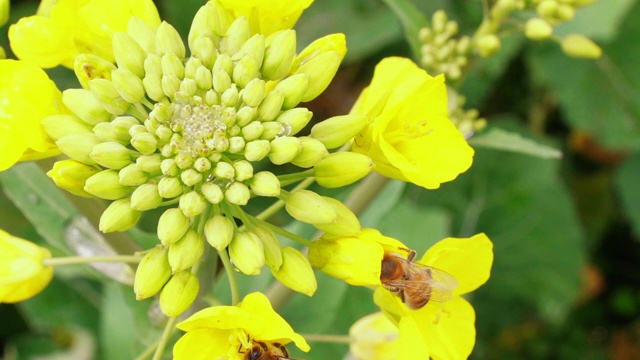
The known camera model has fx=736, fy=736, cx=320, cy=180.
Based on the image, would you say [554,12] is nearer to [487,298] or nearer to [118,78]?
[118,78]

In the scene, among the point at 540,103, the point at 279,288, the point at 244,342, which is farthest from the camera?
the point at 540,103

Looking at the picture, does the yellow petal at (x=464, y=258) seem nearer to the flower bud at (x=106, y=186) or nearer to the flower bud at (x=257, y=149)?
the flower bud at (x=257, y=149)

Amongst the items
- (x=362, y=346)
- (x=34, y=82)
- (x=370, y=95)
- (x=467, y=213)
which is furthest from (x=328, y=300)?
(x=467, y=213)

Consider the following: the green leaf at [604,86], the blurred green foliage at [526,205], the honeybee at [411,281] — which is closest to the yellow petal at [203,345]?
the honeybee at [411,281]

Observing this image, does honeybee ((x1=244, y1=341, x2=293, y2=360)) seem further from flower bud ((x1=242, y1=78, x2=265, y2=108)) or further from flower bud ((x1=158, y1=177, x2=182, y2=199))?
flower bud ((x1=242, y1=78, x2=265, y2=108))

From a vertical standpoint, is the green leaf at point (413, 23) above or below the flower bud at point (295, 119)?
below

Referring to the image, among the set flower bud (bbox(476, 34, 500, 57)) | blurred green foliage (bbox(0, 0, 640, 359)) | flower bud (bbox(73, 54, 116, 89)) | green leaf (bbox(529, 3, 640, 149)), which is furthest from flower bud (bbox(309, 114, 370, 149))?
green leaf (bbox(529, 3, 640, 149))
